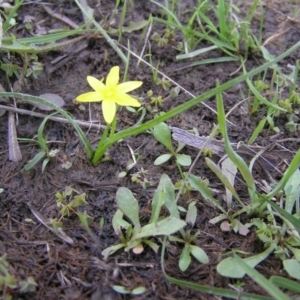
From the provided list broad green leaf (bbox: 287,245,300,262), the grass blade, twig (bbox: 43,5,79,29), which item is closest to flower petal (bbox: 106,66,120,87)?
the grass blade

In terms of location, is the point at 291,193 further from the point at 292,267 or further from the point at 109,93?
the point at 109,93

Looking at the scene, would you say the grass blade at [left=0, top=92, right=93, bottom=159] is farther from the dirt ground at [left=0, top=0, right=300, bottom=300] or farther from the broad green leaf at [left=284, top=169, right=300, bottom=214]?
the broad green leaf at [left=284, top=169, right=300, bottom=214]

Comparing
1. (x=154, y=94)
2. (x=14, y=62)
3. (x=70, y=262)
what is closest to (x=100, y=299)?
(x=70, y=262)

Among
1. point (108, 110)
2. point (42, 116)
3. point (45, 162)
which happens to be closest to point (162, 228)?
point (108, 110)

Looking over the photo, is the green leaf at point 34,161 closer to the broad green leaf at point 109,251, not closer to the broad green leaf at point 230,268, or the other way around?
the broad green leaf at point 109,251

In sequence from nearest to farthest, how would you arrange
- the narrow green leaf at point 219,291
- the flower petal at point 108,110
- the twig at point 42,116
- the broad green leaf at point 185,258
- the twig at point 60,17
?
the narrow green leaf at point 219,291, the broad green leaf at point 185,258, the flower petal at point 108,110, the twig at point 42,116, the twig at point 60,17

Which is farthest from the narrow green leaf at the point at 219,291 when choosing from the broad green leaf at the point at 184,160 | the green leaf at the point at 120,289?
the broad green leaf at the point at 184,160
